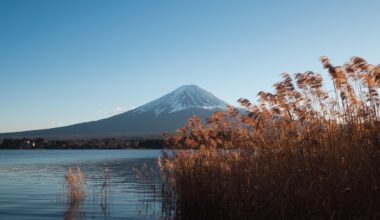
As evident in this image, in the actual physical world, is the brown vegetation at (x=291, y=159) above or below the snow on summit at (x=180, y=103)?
below

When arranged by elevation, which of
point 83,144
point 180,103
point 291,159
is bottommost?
point 291,159

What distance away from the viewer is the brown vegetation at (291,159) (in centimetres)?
Result: 640

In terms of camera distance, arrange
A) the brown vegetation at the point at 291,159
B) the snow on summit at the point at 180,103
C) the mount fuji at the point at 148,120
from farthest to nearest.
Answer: the snow on summit at the point at 180,103
the mount fuji at the point at 148,120
the brown vegetation at the point at 291,159

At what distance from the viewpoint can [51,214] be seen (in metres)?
12.1

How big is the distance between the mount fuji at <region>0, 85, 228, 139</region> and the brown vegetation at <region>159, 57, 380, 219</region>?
4852 inches

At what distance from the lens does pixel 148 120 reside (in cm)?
15912

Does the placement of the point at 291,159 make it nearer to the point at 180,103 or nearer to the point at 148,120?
the point at 148,120

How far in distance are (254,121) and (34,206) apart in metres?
8.06

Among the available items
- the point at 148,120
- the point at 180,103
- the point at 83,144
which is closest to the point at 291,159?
the point at 83,144

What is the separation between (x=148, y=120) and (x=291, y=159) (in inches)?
6013

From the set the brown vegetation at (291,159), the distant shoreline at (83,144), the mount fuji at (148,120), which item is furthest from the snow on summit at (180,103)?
the brown vegetation at (291,159)

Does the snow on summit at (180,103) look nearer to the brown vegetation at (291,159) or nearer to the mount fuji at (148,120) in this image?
the mount fuji at (148,120)

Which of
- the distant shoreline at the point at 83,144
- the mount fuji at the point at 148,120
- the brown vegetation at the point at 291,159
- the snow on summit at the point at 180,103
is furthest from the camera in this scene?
the snow on summit at the point at 180,103

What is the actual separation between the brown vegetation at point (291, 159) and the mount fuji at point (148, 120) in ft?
404
